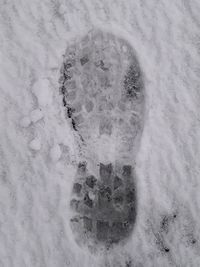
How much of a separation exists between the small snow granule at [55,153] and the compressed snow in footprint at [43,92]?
0.53 feet

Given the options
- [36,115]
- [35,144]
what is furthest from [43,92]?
[35,144]

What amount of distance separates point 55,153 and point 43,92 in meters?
0.22

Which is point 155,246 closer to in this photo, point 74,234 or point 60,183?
point 74,234

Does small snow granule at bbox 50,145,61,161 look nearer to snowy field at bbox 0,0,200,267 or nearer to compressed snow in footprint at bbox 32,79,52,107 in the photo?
snowy field at bbox 0,0,200,267

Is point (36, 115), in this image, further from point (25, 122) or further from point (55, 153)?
point (55, 153)

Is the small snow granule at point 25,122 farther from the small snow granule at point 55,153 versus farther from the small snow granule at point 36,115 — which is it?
the small snow granule at point 55,153

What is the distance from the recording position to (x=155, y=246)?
1336 millimetres

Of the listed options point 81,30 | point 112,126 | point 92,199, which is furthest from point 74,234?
point 81,30

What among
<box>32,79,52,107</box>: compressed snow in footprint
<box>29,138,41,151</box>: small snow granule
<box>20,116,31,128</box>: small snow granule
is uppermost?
<box>32,79,52,107</box>: compressed snow in footprint

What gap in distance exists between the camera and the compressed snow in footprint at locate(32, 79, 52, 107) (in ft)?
4.53

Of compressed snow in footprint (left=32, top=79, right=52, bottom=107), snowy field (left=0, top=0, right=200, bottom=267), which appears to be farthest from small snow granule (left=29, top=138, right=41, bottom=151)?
compressed snow in footprint (left=32, top=79, right=52, bottom=107)

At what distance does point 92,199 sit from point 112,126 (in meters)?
0.26

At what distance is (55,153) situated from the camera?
136 cm

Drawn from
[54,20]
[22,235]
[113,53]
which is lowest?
[22,235]
